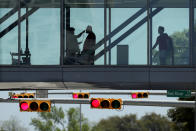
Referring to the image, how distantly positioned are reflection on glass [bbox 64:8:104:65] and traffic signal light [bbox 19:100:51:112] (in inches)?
254

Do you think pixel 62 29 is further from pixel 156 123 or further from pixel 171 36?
pixel 156 123

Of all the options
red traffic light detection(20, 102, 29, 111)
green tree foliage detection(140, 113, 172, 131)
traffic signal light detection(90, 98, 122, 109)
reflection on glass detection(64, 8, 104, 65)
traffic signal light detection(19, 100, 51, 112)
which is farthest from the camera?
green tree foliage detection(140, 113, 172, 131)

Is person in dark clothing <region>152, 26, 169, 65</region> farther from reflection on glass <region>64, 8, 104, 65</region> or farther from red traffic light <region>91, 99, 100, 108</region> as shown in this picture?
red traffic light <region>91, 99, 100, 108</region>

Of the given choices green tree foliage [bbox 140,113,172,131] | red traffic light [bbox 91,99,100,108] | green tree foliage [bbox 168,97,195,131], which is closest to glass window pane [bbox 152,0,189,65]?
red traffic light [bbox 91,99,100,108]

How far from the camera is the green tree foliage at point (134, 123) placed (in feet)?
404

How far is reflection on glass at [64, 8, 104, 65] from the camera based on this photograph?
24.8 meters

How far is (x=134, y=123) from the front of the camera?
128250 millimetres

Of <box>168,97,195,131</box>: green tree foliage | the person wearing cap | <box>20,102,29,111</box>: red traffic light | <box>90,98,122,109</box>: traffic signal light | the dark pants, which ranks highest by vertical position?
the person wearing cap

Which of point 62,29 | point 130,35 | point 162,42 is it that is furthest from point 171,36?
point 62,29

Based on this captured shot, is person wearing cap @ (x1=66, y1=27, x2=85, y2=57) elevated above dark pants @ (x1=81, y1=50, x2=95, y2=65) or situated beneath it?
elevated above

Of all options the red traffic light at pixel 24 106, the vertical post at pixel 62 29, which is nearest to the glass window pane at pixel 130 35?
the vertical post at pixel 62 29

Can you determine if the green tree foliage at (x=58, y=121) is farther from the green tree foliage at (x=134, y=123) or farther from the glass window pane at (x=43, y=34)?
the glass window pane at (x=43, y=34)

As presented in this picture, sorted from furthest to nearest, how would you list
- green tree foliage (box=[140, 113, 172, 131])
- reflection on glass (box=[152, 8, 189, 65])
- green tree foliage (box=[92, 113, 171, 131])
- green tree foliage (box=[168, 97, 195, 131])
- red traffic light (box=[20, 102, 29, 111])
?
1. green tree foliage (box=[92, 113, 171, 131])
2. green tree foliage (box=[140, 113, 172, 131])
3. green tree foliage (box=[168, 97, 195, 131])
4. red traffic light (box=[20, 102, 29, 111])
5. reflection on glass (box=[152, 8, 189, 65])

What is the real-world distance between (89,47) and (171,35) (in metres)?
2.64
